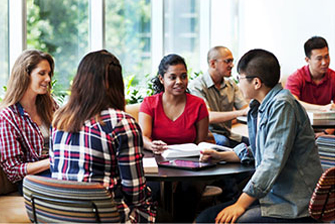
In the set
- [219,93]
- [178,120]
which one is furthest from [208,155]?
[219,93]

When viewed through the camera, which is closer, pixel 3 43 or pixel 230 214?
pixel 230 214

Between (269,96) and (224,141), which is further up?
(269,96)

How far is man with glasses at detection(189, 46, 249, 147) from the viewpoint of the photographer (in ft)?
14.0

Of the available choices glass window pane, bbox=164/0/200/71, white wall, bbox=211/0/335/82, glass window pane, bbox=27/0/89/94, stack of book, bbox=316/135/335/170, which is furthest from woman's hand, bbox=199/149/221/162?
glass window pane, bbox=164/0/200/71

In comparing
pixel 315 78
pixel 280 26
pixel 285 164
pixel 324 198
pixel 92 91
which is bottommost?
pixel 324 198

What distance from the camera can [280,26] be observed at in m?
6.55

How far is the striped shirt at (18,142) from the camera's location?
8.57 ft

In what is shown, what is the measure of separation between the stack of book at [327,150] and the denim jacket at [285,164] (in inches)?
21.3

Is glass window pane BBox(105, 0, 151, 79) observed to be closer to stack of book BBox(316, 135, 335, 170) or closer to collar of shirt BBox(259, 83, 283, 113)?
stack of book BBox(316, 135, 335, 170)

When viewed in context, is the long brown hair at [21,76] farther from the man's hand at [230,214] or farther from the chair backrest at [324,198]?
the chair backrest at [324,198]

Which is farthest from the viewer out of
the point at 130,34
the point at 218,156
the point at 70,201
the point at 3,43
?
the point at 130,34

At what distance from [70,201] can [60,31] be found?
379 cm

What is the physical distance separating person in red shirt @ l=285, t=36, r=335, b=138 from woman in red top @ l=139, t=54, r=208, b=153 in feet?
5.40

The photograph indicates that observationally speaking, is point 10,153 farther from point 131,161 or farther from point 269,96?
point 269,96
